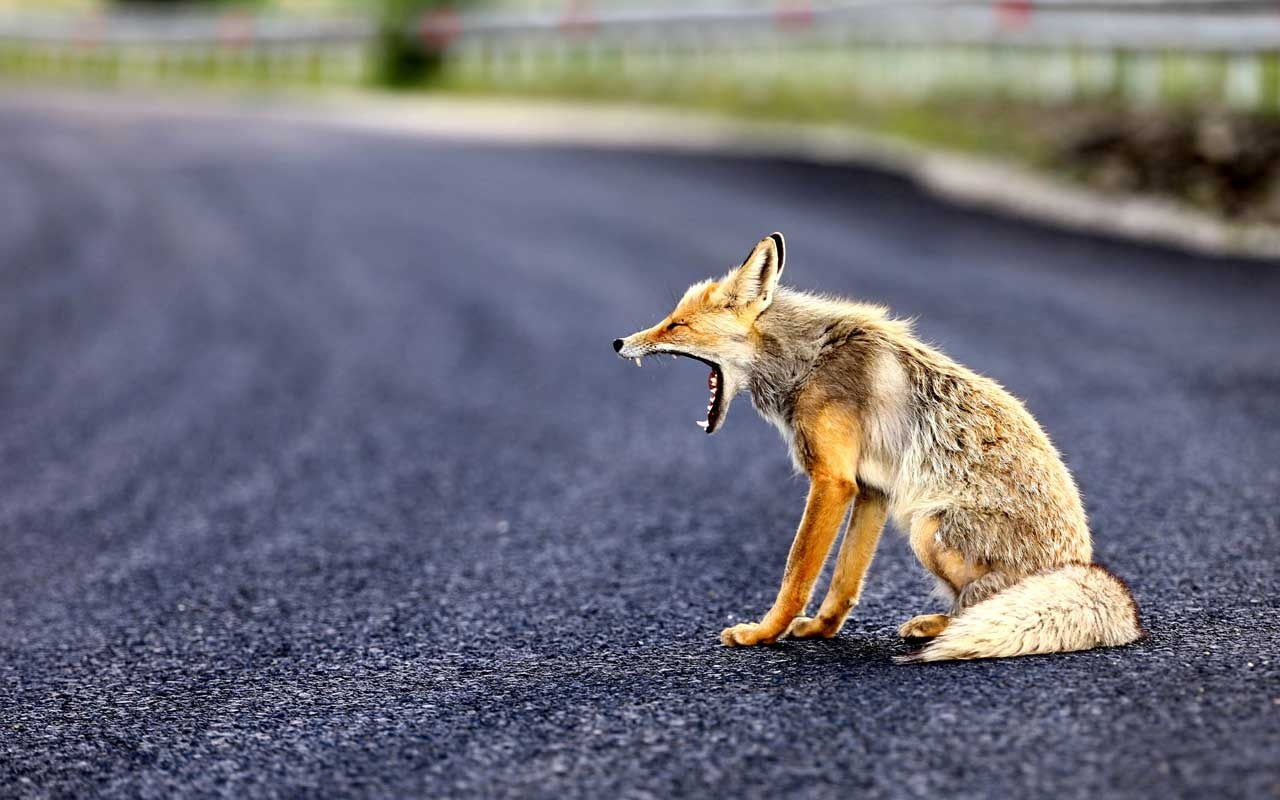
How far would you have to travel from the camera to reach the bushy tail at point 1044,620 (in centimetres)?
462

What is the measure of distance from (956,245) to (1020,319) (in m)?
2.76

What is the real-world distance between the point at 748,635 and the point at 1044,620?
0.96 m

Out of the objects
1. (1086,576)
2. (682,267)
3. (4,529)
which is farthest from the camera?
(682,267)

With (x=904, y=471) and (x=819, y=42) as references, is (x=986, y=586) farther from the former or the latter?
(x=819, y=42)

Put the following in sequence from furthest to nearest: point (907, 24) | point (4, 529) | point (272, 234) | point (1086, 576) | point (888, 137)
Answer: point (907, 24), point (888, 137), point (272, 234), point (4, 529), point (1086, 576)

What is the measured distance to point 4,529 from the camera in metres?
7.46

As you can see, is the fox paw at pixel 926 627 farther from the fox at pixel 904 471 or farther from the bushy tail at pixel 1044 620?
the bushy tail at pixel 1044 620

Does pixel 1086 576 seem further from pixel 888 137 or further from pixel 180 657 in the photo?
pixel 888 137

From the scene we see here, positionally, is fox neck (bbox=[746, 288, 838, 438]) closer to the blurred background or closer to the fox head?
the fox head

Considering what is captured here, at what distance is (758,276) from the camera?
521cm

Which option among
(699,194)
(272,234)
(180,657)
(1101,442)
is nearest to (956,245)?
(699,194)

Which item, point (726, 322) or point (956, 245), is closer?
point (726, 322)

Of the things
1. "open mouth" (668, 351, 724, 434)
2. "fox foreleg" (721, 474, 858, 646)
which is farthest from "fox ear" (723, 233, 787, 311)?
"fox foreleg" (721, 474, 858, 646)

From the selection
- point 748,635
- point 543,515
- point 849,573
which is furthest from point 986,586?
point 543,515
